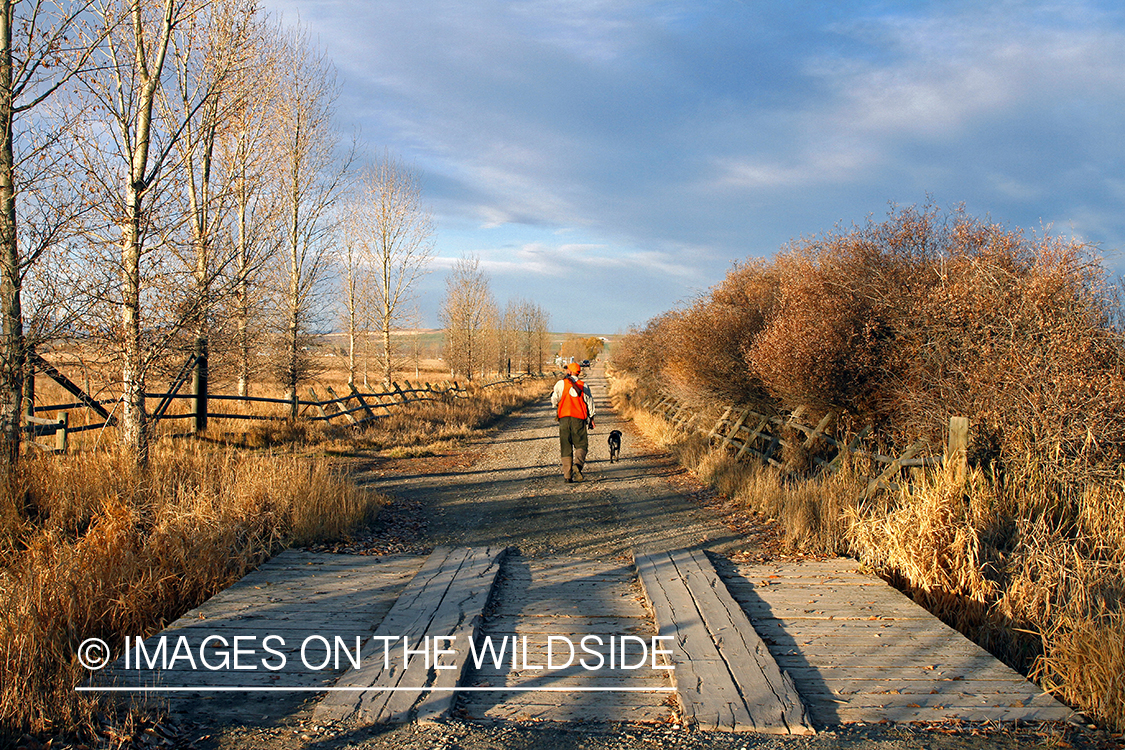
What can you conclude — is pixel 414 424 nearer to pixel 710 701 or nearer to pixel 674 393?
pixel 674 393

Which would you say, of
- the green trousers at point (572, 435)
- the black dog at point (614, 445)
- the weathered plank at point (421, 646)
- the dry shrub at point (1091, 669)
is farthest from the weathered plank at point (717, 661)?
the black dog at point (614, 445)

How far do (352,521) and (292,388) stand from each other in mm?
11801

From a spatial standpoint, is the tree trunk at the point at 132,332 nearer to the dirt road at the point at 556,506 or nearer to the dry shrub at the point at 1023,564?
the dirt road at the point at 556,506

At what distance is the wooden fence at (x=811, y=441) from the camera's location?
274 inches

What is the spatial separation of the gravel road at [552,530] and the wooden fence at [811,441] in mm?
1562

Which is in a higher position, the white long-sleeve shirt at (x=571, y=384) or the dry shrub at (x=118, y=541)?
the white long-sleeve shirt at (x=571, y=384)

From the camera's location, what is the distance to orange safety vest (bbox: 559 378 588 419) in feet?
36.9

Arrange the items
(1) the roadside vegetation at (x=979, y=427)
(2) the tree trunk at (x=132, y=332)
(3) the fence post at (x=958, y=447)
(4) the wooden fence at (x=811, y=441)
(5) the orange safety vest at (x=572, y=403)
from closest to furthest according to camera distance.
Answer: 1. (1) the roadside vegetation at (x=979, y=427)
2. (3) the fence post at (x=958, y=447)
3. (4) the wooden fence at (x=811, y=441)
4. (2) the tree trunk at (x=132, y=332)
5. (5) the orange safety vest at (x=572, y=403)

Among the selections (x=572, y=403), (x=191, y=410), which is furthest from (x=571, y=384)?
(x=191, y=410)

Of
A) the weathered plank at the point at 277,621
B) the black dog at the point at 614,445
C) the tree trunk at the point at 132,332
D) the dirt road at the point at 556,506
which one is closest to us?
the weathered plank at the point at 277,621

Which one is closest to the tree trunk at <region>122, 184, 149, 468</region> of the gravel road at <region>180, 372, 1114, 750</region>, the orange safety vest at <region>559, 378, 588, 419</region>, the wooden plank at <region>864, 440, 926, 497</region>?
the gravel road at <region>180, 372, 1114, 750</region>

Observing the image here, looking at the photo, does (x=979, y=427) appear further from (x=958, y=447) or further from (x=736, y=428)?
(x=736, y=428)

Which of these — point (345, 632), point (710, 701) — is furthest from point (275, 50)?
point (710, 701)

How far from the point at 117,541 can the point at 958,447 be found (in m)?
7.94
